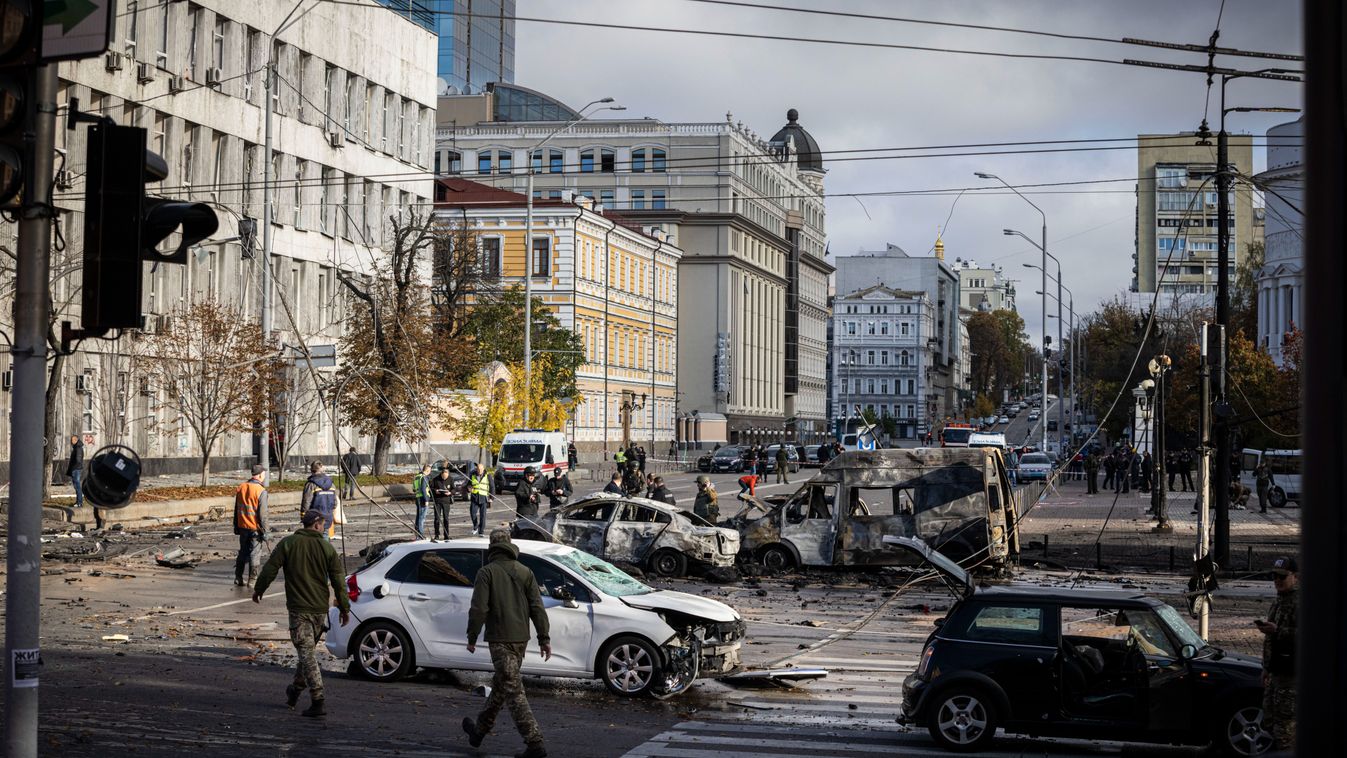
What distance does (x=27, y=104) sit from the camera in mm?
6520

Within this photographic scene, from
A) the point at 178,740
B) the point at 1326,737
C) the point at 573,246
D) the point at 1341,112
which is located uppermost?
the point at 573,246

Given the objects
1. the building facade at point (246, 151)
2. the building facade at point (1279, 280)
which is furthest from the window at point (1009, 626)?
the building facade at point (1279, 280)

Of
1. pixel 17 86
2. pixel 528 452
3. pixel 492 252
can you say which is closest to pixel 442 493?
pixel 528 452

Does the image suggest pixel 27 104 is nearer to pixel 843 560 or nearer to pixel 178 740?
pixel 178 740

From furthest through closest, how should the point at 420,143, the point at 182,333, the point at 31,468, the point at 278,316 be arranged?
1. the point at 420,143
2. the point at 278,316
3. the point at 182,333
4. the point at 31,468

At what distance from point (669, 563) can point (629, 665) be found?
454 inches

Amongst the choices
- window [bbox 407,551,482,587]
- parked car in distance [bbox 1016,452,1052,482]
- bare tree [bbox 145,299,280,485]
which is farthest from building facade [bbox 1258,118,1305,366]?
window [bbox 407,551,482,587]

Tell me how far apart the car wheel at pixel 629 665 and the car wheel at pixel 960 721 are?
3.38m

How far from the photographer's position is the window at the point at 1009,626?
40.7 feet

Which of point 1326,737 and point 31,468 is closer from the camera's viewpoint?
point 1326,737

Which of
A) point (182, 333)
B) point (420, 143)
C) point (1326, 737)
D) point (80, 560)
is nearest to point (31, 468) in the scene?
point (1326, 737)

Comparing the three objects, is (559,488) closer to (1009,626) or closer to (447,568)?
(447,568)

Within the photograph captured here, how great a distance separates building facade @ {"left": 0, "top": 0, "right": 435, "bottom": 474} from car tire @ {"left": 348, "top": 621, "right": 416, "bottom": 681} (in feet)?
84.4

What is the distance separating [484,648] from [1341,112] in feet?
43.2
